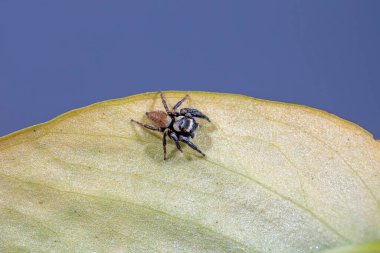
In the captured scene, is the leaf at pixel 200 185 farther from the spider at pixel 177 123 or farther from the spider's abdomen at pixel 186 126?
the spider's abdomen at pixel 186 126

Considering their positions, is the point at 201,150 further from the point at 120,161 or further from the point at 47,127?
the point at 47,127

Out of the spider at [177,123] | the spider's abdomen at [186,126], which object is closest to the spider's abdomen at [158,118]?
the spider at [177,123]

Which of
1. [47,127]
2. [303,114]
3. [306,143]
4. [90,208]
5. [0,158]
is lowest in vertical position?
[90,208]

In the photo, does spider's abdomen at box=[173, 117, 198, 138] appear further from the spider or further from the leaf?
the leaf

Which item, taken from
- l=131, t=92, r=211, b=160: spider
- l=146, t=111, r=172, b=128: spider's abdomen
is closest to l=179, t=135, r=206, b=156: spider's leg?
l=131, t=92, r=211, b=160: spider

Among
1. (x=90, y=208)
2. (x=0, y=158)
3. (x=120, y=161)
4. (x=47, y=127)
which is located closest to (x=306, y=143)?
(x=120, y=161)

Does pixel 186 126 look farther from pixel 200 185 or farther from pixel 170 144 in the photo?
pixel 200 185

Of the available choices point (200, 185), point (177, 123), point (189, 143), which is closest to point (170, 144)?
point (189, 143)
